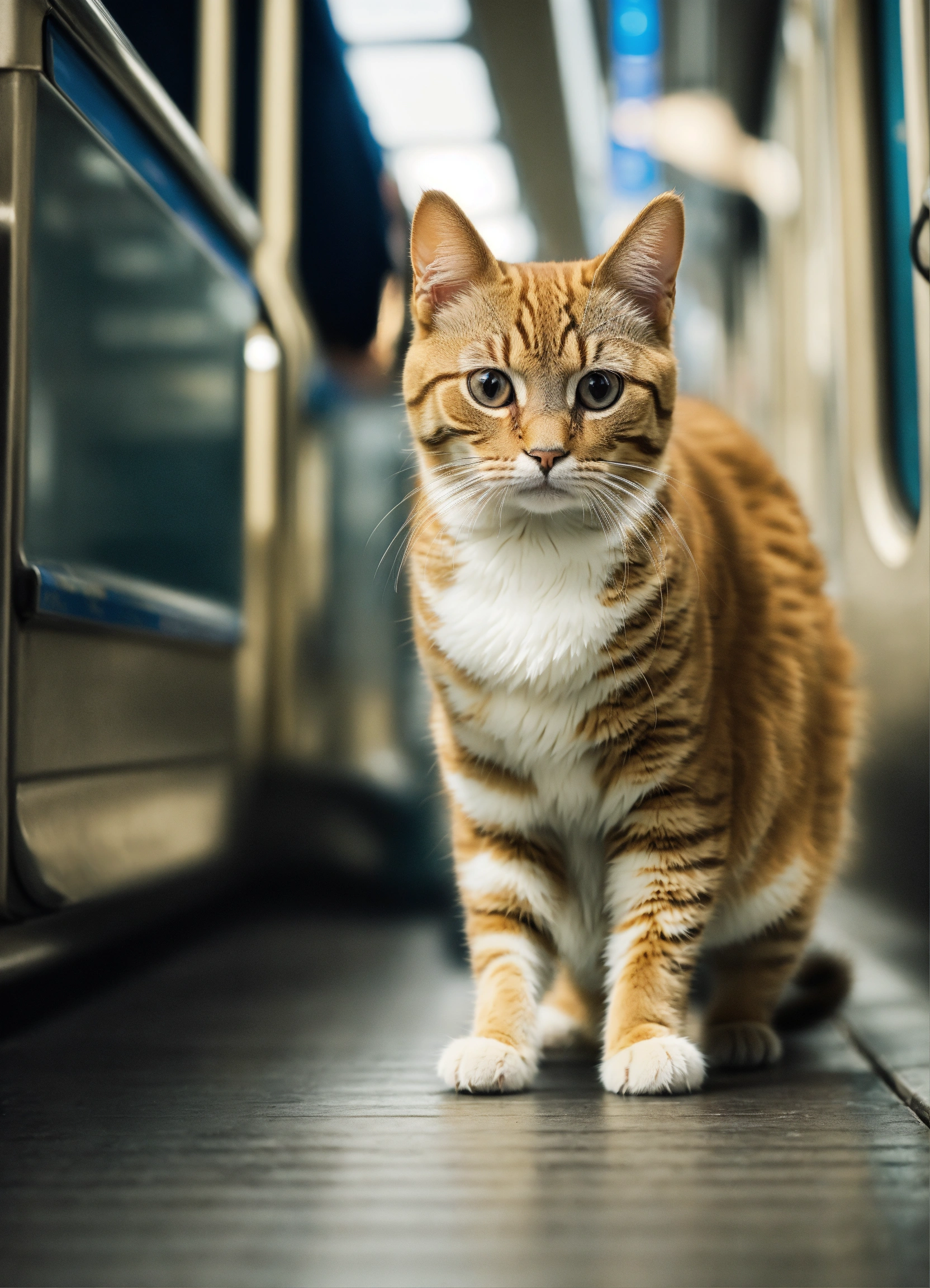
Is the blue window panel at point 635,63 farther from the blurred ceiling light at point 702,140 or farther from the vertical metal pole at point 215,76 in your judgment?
the vertical metal pole at point 215,76

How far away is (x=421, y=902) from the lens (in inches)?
97.6

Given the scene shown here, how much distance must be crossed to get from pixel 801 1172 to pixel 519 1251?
0.89 ft

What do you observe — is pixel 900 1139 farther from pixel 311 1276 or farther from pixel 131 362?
pixel 131 362

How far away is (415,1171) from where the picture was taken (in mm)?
897

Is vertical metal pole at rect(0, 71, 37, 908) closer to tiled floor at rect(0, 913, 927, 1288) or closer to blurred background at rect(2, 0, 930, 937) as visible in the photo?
blurred background at rect(2, 0, 930, 937)

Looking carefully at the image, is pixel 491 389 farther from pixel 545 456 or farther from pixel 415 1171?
pixel 415 1171

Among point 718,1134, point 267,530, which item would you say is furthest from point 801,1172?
point 267,530

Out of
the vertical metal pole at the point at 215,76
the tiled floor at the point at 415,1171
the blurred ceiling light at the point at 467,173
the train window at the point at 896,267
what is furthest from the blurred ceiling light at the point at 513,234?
the tiled floor at the point at 415,1171

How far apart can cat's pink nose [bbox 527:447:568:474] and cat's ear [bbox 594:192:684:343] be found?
261 millimetres

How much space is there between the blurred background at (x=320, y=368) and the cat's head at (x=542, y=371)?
1.01 feet

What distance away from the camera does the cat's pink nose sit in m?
1.17

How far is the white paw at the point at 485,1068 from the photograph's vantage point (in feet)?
3.71

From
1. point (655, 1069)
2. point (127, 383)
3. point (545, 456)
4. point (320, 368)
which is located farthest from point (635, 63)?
point (655, 1069)

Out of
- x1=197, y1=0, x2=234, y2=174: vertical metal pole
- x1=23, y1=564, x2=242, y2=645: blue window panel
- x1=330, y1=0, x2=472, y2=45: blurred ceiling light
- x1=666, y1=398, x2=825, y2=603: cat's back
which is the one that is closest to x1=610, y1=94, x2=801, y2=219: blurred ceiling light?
x1=330, y1=0, x2=472, y2=45: blurred ceiling light
